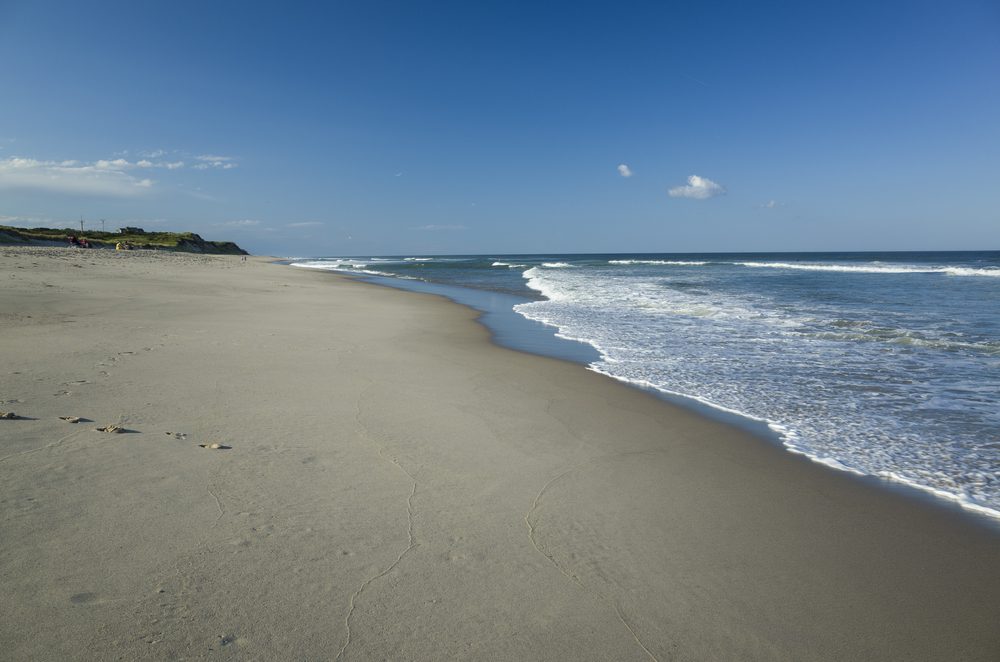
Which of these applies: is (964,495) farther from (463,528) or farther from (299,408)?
(299,408)

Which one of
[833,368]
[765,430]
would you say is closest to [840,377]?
[833,368]

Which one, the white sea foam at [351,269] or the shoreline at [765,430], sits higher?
the white sea foam at [351,269]

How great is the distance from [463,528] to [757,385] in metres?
5.59

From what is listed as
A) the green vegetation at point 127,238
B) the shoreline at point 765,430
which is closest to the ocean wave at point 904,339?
the shoreline at point 765,430

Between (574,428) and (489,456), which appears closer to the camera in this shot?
(489,456)

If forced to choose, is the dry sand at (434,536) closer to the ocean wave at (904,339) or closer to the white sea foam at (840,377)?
the white sea foam at (840,377)

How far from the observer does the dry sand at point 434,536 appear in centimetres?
238

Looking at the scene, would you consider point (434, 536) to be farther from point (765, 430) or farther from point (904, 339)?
point (904, 339)

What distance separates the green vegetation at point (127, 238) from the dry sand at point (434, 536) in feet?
184

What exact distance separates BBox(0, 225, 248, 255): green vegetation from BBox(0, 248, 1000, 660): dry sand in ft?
184

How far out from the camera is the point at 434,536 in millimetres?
3158

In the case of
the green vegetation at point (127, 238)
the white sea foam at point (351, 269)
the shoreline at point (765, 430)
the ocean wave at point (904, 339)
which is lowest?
the shoreline at point (765, 430)

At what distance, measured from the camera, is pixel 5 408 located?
14.6 ft

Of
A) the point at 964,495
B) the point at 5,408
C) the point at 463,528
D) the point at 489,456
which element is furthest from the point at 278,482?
the point at 964,495
